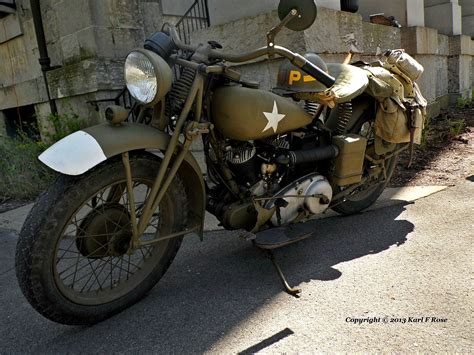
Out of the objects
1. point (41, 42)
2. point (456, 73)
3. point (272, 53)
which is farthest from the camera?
point (456, 73)

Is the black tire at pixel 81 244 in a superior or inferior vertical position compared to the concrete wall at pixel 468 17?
inferior

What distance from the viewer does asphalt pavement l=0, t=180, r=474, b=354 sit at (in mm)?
Result: 1975

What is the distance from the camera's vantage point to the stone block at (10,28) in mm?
7272

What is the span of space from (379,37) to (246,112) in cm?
430

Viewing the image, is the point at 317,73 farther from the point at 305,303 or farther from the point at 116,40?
the point at 116,40

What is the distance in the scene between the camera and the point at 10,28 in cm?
746

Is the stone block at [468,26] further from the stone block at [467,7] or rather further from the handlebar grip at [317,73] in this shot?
the handlebar grip at [317,73]

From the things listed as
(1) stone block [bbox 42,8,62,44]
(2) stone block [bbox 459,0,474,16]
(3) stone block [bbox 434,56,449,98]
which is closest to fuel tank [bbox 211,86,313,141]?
(1) stone block [bbox 42,8,62,44]

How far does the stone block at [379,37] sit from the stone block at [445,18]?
2346 mm

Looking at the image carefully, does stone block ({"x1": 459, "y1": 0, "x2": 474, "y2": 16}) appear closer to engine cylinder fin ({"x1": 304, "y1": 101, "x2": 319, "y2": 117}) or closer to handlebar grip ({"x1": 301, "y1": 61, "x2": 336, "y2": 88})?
engine cylinder fin ({"x1": 304, "y1": 101, "x2": 319, "y2": 117})

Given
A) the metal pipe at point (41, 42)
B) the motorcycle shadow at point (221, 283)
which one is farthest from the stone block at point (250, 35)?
the metal pipe at point (41, 42)

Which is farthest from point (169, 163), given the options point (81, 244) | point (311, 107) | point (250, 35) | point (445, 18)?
point (445, 18)

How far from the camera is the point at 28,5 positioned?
6.86 metres

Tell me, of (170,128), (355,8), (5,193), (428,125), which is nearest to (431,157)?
(428,125)
